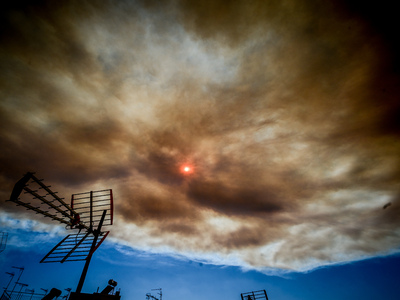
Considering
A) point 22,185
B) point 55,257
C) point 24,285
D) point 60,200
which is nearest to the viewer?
point 22,185

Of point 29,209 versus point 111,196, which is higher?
point 111,196

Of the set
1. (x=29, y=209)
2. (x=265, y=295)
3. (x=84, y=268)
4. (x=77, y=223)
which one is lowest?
(x=265, y=295)

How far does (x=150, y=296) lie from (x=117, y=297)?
35.8 meters

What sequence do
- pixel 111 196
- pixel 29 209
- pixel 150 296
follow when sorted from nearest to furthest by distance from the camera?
pixel 29 209 < pixel 111 196 < pixel 150 296

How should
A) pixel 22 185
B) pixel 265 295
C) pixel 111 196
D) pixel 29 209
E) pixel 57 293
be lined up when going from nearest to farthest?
pixel 22 185, pixel 29 209, pixel 57 293, pixel 111 196, pixel 265 295

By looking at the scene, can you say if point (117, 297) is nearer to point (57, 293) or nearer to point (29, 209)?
point (57, 293)

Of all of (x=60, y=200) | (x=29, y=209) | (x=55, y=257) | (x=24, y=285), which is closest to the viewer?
(x=29, y=209)

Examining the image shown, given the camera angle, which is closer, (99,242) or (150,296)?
(99,242)

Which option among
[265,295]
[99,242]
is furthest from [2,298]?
[265,295]

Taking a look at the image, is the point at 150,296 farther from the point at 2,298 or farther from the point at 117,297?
the point at 117,297

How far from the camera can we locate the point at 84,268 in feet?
29.5

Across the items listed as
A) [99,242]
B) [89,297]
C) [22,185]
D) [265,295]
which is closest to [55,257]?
[99,242]

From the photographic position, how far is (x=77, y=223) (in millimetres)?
9203

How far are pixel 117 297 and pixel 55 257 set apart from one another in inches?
160
